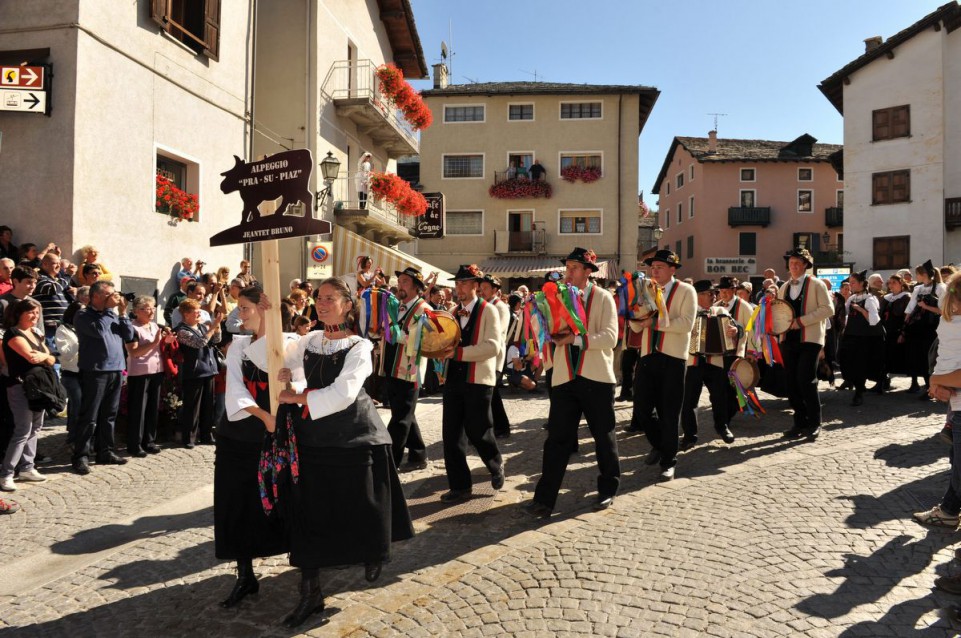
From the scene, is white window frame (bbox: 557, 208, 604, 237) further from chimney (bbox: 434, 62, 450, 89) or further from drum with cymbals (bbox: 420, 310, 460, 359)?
drum with cymbals (bbox: 420, 310, 460, 359)

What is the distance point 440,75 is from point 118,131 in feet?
97.3

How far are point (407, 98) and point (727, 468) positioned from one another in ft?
59.6

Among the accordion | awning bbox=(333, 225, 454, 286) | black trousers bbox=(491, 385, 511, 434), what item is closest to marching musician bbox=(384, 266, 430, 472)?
black trousers bbox=(491, 385, 511, 434)

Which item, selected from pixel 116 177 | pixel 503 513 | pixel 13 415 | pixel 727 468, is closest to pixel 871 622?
pixel 503 513

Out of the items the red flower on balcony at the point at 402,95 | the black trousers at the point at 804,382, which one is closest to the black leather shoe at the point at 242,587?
the black trousers at the point at 804,382

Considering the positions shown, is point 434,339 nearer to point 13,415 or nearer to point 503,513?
point 503,513

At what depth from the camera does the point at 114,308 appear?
25.5 feet

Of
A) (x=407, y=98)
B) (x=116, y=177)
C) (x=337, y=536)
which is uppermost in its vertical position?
(x=407, y=98)

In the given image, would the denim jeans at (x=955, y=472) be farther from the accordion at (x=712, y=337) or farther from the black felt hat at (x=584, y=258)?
the accordion at (x=712, y=337)

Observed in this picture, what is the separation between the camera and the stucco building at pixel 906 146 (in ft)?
102

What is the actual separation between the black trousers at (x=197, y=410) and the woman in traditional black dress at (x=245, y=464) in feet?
15.3

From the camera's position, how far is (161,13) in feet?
42.6

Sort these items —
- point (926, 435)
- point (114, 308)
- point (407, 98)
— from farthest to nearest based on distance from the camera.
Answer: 1. point (407, 98)
2. point (926, 435)
3. point (114, 308)

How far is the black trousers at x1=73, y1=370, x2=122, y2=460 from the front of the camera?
7.34 metres
